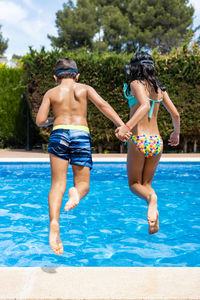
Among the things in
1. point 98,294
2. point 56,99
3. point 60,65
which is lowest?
point 98,294

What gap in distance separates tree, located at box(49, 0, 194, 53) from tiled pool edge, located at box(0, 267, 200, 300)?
27833mm

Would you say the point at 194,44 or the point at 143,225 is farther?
the point at 194,44

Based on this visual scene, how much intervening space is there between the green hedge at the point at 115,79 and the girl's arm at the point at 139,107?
10.2 metres

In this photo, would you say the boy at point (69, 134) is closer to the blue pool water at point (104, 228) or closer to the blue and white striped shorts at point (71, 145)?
the blue and white striped shorts at point (71, 145)

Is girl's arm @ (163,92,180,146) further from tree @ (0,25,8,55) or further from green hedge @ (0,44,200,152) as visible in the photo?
tree @ (0,25,8,55)

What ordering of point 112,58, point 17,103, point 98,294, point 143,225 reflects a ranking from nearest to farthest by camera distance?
1. point 98,294
2. point 143,225
3. point 112,58
4. point 17,103

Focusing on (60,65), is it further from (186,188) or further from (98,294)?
(186,188)

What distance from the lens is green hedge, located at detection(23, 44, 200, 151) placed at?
44.6ft

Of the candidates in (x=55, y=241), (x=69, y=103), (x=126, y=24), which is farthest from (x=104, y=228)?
(x=126, y=24)

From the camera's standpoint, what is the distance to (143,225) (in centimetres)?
522

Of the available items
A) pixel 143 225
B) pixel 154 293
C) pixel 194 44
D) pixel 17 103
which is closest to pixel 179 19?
pixel 194 44

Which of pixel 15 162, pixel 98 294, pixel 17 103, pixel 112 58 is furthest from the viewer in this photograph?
pixel 17 103

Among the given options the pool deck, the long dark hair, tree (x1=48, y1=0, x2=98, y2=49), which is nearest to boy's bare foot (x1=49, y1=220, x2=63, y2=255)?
the pool deck

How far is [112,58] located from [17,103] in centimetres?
526
